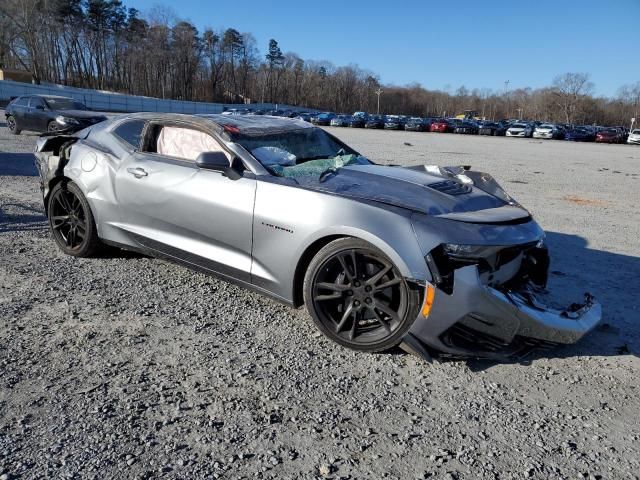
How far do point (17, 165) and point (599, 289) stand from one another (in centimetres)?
1081

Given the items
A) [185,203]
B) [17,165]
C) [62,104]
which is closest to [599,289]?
[185,203]

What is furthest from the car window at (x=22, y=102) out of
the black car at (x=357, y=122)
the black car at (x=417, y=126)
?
the black car at (x=417, y=126)

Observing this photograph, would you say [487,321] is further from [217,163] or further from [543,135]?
[543,135]

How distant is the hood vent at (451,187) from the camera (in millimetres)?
3637

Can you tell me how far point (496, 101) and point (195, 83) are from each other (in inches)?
3533

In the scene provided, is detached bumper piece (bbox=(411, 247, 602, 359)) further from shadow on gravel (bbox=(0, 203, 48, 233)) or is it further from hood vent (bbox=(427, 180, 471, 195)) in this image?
shadow on gravel (bbox=(0, 203, 48, 233))

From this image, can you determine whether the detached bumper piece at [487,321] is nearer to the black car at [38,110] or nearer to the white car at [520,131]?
the black car at [38,110]

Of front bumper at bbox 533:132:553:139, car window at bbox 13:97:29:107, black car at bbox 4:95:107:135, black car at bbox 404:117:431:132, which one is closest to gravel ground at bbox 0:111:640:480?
black car at bbox 4:95:107:135

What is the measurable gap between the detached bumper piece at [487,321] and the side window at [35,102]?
17033mm

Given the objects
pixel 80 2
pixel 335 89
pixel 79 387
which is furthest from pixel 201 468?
pixel 335 89

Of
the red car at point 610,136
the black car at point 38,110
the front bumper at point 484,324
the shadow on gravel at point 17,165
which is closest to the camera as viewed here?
the front bumper at point 484,324

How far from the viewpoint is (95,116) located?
1358 centimetres

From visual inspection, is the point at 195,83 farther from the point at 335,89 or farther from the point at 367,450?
the point at 367,450

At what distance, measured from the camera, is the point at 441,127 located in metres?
50.7
